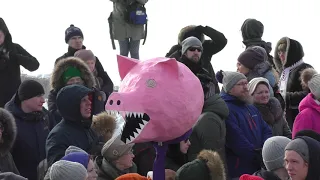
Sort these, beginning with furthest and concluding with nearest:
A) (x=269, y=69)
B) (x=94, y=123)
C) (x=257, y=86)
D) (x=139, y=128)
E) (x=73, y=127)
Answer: (x=269, y=69)
(x=257, y=86)
(x=94, y=123)
(x=73, y=127)
(x=139, y=128)

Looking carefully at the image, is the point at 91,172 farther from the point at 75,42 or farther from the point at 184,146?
the point at 75,42

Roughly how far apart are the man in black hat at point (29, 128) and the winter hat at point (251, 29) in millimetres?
3634

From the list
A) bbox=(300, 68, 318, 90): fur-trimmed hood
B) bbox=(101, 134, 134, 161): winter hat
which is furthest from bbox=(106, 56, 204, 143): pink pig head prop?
bbox=(300, 68, 318, 90): fur-trimmed hood

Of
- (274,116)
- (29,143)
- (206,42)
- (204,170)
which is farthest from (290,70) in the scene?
(204,170)

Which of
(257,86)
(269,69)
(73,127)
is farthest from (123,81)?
(269,69)

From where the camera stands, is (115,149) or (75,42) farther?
(75,42)

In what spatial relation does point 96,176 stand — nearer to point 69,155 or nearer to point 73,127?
point 69,155

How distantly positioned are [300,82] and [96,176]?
4.16 meters

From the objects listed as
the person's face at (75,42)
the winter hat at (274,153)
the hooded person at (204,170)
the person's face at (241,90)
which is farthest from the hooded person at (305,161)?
the person's face at (75,42)

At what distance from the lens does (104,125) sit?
738cm

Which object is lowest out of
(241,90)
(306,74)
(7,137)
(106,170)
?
(106,170)

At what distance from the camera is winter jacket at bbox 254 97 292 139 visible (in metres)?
8.04

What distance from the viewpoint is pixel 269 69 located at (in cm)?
905

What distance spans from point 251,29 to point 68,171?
16.9ft
